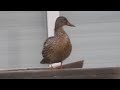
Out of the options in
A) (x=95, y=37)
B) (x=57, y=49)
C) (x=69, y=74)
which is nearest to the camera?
(x=69, y=74)

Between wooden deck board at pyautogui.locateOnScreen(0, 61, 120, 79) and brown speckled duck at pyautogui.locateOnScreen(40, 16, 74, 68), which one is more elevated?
wooden deck board at pyautogui.locateOnScreen(0, 61, 120, 79)

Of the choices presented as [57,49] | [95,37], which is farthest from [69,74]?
[95,37]

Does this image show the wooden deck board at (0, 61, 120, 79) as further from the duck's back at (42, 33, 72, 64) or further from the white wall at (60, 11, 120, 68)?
the white wall at (60, 11, 120, 68)

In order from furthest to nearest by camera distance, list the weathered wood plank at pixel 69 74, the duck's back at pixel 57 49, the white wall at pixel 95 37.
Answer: the white wall at pixel 95 37 < the duck's back at pixel 57 49 < the weathered wood plank at pixel 69 74

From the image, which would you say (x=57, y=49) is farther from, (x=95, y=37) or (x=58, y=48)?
(x=95, y=37)

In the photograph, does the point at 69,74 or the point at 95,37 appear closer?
the point at 69,74

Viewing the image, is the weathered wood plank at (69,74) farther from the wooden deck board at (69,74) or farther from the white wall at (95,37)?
the white wall at (95,37)

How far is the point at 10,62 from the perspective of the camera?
2.63 m

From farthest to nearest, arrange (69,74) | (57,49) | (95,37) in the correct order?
1. (95,37)
2. (57,49)
3. (69,74)

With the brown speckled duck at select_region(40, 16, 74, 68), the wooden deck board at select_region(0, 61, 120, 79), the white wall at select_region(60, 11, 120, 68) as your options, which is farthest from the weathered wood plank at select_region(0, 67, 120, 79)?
the white wall at select_region(60, 11, 120, 68)

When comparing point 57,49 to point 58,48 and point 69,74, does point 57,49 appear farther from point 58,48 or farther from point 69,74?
point 69,74

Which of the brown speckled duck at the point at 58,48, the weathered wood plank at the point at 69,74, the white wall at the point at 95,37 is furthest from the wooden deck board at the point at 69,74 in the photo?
the white wall at the point at 95,37
